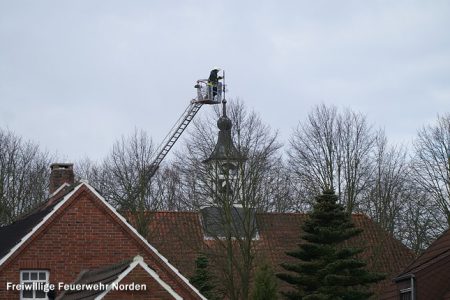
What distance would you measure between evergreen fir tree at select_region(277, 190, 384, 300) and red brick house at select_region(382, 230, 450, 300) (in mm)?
1366

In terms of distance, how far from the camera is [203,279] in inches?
1747

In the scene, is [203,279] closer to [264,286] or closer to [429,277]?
[264,286]

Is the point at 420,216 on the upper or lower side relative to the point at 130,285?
upper

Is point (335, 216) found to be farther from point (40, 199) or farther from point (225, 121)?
point (40, 199)

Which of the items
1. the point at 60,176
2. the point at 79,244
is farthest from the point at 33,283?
the point at 60,176

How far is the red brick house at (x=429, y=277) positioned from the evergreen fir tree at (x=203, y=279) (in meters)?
8.59

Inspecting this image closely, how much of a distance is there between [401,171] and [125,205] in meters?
14.7

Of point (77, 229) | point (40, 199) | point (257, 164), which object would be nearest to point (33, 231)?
point (77, 229)

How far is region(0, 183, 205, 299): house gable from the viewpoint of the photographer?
31.5m

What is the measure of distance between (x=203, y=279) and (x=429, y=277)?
1156 cm

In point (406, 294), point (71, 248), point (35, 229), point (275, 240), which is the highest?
point (275, 240)

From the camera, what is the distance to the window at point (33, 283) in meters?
31.1

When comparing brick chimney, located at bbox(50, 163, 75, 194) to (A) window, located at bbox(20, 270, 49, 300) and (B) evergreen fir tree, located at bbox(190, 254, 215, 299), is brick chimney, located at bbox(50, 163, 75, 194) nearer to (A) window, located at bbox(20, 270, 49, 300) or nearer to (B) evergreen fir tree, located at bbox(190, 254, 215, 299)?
(A) window, located at bbox(20, 270, 49, 300)

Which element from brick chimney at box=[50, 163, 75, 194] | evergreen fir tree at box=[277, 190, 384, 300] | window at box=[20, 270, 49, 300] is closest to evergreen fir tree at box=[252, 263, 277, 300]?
evergreen fir tree at box=[277, 190, 384, 300]
